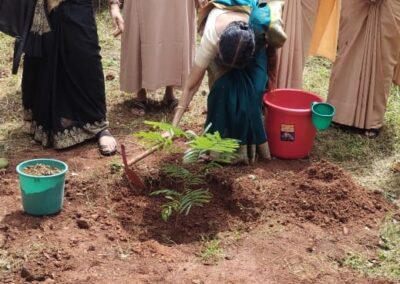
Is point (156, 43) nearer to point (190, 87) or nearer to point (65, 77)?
point (65, 77)

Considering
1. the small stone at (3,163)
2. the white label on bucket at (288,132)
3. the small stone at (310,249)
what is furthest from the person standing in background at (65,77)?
the small stone at (310,249)

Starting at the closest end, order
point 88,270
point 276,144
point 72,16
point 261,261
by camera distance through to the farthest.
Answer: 1. point 88,270
2. point 261,261
3. point 72,16
4. point 276,144

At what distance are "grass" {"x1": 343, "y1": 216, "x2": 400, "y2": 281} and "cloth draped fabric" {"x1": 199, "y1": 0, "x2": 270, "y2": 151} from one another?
1.06 metres

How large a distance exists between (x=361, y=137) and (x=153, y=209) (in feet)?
6.20

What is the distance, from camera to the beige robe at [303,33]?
4590 mm

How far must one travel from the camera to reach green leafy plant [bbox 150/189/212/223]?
11.2 ft

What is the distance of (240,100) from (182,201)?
0.87m

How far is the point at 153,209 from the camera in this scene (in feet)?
11.7

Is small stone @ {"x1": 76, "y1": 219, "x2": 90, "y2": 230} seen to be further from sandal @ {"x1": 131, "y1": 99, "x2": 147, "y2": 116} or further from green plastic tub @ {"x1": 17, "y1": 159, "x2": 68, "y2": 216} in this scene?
sandal @ {"x1": 131, "y1": 99, "x2": 147, "y2": 116}

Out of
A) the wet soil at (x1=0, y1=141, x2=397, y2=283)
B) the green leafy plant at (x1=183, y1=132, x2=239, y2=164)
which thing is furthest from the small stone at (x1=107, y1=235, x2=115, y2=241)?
the green leafy plant at (x1=183, y1=132, x2=239, y2=164)

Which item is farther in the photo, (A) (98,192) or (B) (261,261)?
(A) (98,192)

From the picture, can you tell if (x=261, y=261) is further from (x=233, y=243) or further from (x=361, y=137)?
(x=361, y=137)

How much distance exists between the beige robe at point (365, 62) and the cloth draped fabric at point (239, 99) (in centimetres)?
89

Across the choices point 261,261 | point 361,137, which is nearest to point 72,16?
point 261,261
